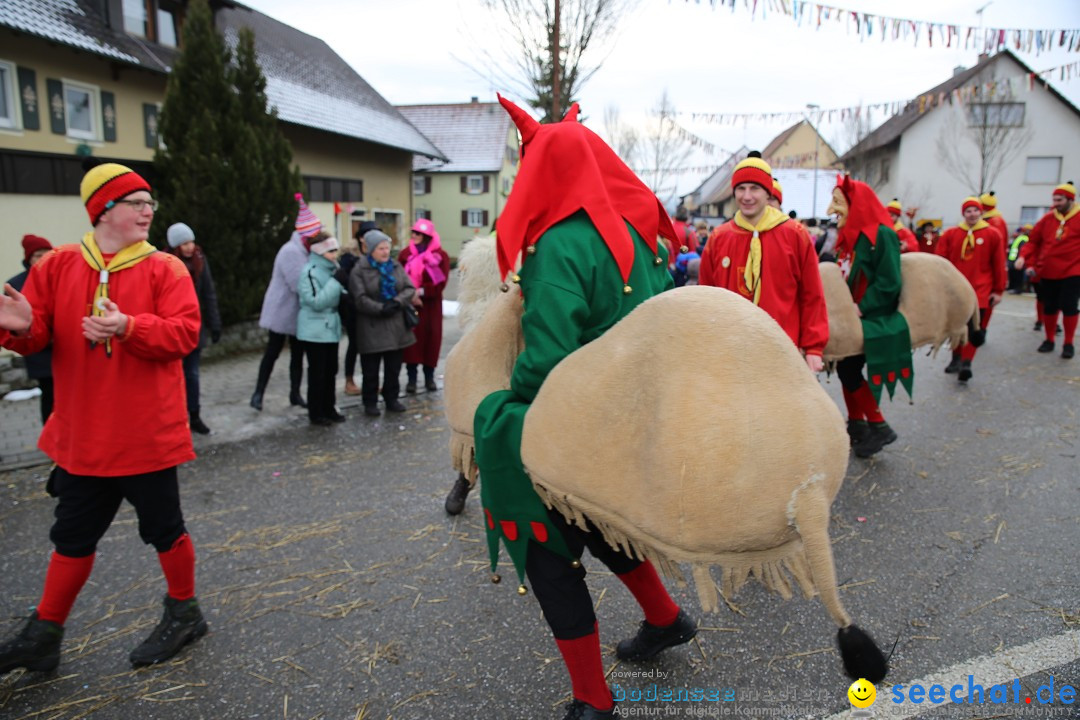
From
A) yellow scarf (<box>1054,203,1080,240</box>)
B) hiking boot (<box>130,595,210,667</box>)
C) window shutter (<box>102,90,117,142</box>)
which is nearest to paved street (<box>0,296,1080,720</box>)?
hiking boot (<box>130,595,210,667</box>)

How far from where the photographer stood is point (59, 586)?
2.76 meters

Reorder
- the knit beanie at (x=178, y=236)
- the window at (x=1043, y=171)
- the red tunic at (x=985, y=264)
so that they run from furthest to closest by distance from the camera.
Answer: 1. the window at (x=1043, y=171)
2. the red tunic at (x=985, y=264)
3. the knit beanie at (x=178, y=236)

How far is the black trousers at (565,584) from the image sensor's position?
7.04 feet

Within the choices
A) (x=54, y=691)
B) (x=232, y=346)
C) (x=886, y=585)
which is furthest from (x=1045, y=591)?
(x=232, y=346)

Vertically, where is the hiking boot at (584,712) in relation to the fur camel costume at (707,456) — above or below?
below

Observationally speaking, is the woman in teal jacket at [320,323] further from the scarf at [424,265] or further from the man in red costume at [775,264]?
the man in red costume at [775,264]

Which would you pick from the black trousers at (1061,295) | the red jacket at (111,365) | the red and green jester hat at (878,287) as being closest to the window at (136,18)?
the red jacket at (111,365)

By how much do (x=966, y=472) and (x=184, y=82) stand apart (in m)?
10.9

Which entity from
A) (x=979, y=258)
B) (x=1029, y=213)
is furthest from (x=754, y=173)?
(x=1029, y=213)

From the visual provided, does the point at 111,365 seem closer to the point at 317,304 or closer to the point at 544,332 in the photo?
the point at 544,332

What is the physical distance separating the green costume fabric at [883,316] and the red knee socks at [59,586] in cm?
481

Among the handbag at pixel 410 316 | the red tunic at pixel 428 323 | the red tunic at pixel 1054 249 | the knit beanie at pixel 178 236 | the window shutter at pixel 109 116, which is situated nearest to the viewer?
the knit beanie at pixel 178 236

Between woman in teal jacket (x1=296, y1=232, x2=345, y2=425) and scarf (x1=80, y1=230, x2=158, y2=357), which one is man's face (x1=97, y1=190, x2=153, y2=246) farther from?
woman in teal jacket (x1=296, y1=232, x2=345, y2=425)

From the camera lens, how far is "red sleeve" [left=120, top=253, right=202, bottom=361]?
261 cm
